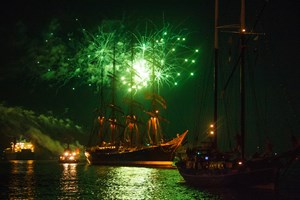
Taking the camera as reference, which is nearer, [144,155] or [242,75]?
[242,75]

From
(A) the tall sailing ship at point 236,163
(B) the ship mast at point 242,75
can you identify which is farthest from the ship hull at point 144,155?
(B) the ship mast at point 242,75

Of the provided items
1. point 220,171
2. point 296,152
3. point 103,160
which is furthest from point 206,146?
point 103,160

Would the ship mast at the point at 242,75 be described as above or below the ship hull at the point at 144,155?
above

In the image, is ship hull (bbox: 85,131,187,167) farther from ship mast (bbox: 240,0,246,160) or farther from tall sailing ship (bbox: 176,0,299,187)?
ship mast (bbox: 240,0,246,160)

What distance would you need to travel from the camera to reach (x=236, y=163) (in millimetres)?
48281

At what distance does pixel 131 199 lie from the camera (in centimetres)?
4391

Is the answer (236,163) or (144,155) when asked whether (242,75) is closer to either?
(236,163)

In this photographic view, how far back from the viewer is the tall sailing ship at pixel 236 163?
47.0 m

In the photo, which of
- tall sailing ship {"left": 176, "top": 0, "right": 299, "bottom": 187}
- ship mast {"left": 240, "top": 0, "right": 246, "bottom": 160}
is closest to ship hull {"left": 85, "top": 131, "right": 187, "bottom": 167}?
tall sailing ship {"left": 176, "top": 0, "right": 299, "bottom": 187}

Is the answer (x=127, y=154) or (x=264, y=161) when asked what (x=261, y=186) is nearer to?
(x=264, y=161)

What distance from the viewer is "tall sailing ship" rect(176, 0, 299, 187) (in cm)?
4697

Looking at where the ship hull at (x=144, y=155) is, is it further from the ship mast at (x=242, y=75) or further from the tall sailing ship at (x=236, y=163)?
the ship mast at (x=242, y=75)

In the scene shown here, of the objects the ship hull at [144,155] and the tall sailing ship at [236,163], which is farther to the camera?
the ship hull at [144,155]

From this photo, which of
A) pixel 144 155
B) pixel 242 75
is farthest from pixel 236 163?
pixel 144 155
